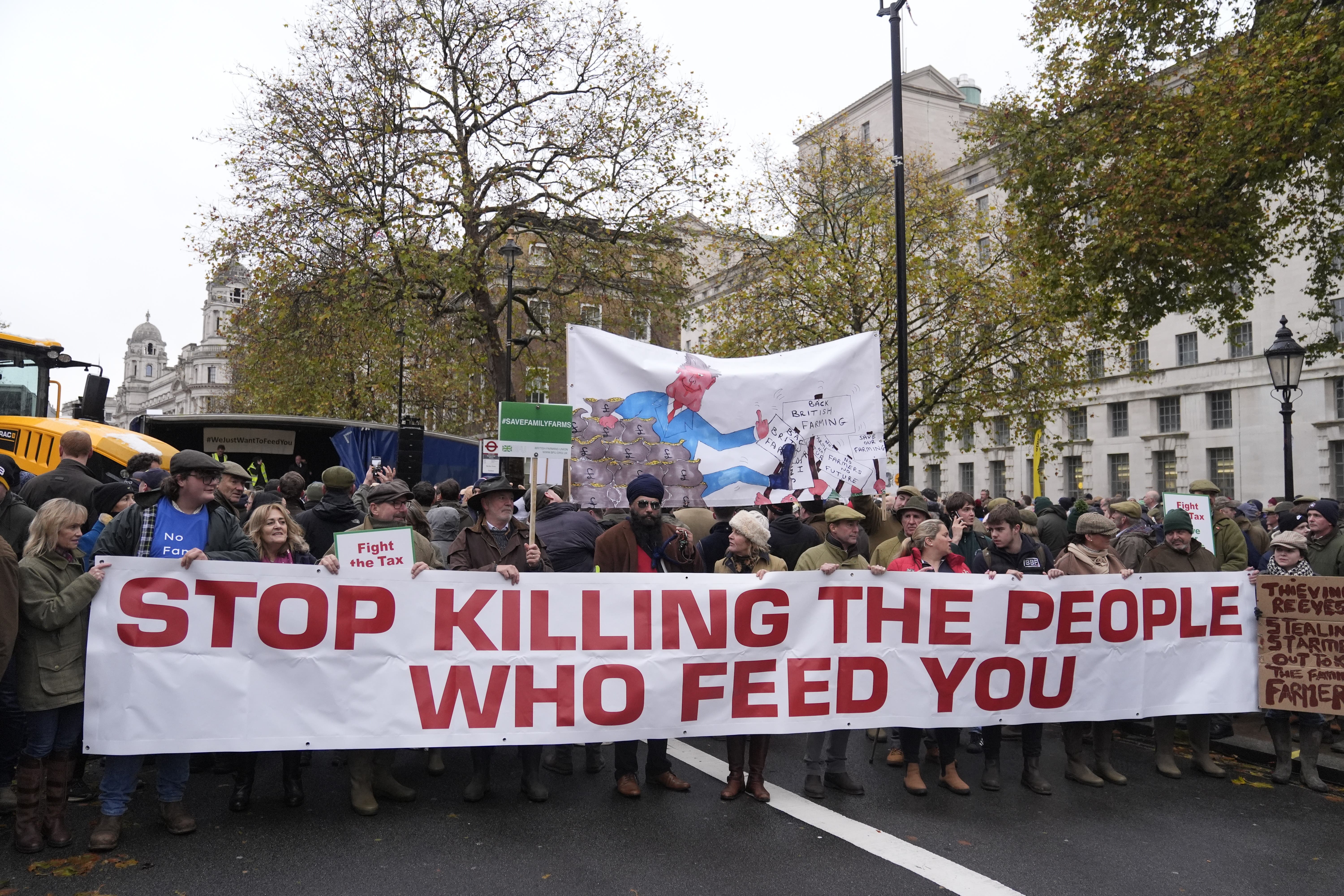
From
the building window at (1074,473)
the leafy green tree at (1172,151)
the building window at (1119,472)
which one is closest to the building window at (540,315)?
the leafy green tree at (1172,151)

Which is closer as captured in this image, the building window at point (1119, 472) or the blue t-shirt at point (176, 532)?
the blue t-shirt at point (176, 532)

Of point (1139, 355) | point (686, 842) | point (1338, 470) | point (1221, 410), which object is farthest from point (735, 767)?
point (1139, 355)

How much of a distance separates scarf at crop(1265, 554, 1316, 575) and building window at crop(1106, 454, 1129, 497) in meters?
40.5

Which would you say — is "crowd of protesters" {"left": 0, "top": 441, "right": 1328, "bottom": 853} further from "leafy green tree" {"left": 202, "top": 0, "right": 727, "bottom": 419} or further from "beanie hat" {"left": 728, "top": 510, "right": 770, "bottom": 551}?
"leafy green tree" {"left": 202, "top": 0, "right": 727, "bottom": 419}

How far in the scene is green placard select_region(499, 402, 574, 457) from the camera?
6.31m

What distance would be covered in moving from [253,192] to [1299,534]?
1996 cm

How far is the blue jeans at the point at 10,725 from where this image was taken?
4.94 m

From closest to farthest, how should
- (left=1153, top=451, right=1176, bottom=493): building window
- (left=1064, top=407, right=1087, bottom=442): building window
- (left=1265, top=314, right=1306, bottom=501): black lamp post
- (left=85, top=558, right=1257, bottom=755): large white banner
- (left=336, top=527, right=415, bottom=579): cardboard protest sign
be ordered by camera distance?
(left=85, top=558, right=1257, bottom=755): large white banner → (left=336, top=527, right=415, bottom=579): cardboard protest sign → (left=1265, top=314, right=1306, bottom=501): black lamp post → (left=1153, top=451, right=1176, bottom=493): building window → (left=1064, top=407, right=1087, bottom=442): building window

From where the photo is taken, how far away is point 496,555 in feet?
19.7

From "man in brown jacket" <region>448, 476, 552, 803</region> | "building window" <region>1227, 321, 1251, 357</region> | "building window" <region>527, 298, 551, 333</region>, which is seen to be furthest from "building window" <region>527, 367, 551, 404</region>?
"building window" <region>1227, 321, 1251, 357</region>

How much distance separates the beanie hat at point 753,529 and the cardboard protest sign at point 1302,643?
376 centimetres

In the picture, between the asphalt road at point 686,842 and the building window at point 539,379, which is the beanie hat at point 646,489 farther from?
the building window at point 539,379

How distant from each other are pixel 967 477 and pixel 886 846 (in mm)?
52250

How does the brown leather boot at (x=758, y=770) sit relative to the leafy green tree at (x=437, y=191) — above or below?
below
